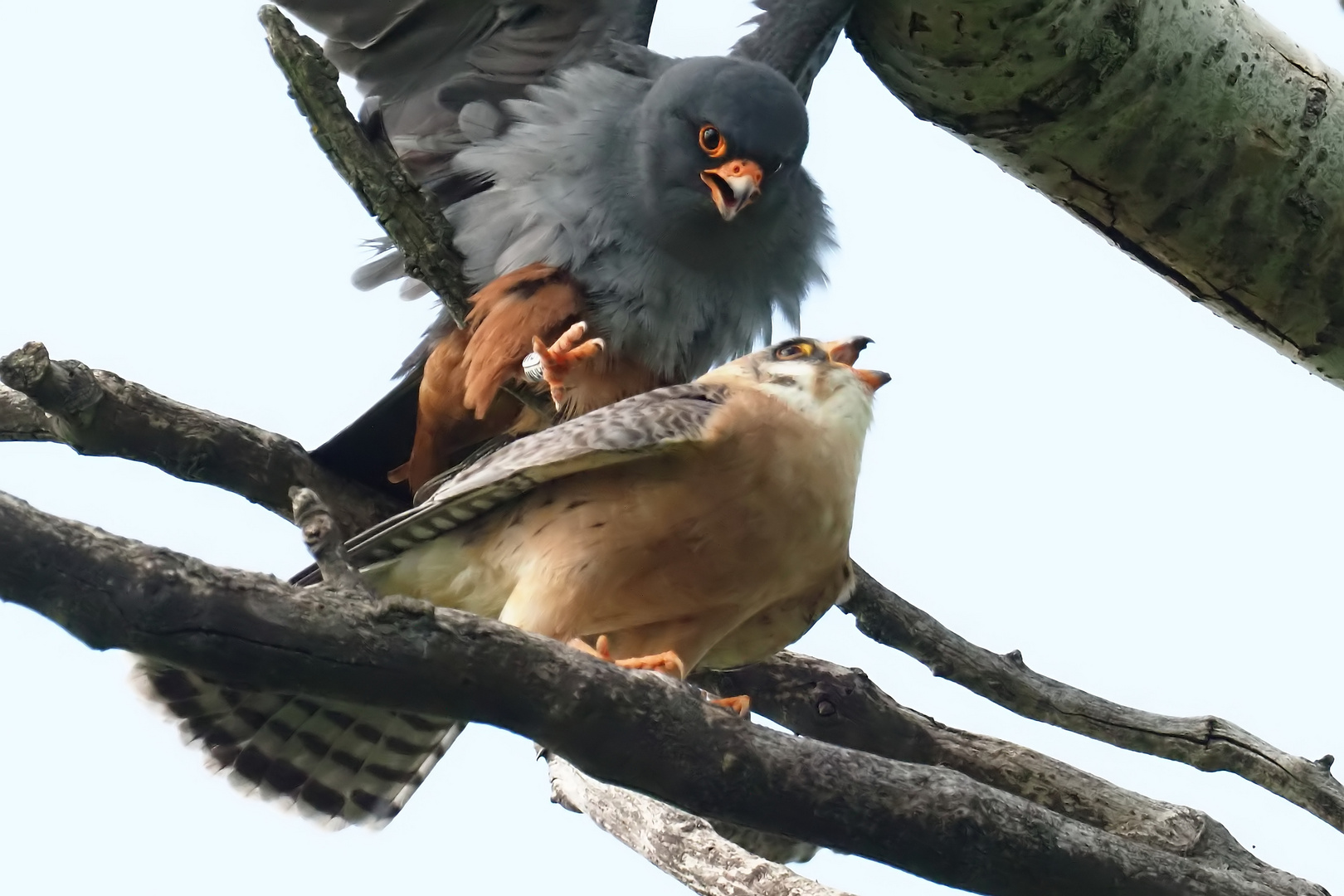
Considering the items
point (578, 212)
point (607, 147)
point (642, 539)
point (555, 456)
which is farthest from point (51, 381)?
point (607, 147)

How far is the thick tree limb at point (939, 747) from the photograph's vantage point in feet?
9.30

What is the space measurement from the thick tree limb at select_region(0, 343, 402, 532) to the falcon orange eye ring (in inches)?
53.6

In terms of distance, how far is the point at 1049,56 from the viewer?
345 cm

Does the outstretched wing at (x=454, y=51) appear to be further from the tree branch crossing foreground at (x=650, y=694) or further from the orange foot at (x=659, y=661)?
the orange foot at (x=659, y=661)

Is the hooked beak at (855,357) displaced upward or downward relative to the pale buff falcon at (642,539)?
upward

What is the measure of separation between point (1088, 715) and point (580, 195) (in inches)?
78.9

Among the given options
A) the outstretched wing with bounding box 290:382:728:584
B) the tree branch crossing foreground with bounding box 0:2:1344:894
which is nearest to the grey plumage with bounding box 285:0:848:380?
the tree branch crossing foreground with bounding box 0:2:1344:894

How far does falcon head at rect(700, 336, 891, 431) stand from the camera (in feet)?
10.5

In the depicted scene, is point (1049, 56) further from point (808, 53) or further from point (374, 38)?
point (374, 38)

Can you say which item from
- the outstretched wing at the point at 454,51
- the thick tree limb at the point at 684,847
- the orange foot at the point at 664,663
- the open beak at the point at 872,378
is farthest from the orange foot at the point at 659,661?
the outstretched wing at the point at 454,51

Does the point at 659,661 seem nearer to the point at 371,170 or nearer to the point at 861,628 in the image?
the point at 861,628

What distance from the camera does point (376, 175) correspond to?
11.6ft

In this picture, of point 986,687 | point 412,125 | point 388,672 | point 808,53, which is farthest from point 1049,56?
point 388,672

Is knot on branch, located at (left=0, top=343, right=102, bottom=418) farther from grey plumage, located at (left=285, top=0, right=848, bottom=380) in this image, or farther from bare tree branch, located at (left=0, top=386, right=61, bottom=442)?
grey plumage, located at (left=285, top=0, right=848, bottom=380)
